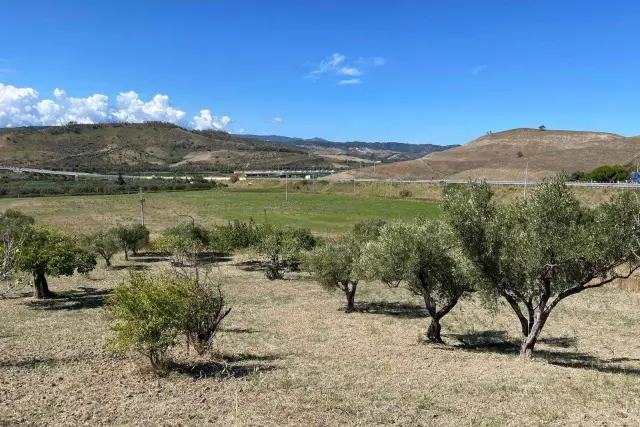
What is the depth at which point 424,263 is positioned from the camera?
1002 inches

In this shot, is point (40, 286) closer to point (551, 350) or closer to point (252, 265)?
point (252, 265)

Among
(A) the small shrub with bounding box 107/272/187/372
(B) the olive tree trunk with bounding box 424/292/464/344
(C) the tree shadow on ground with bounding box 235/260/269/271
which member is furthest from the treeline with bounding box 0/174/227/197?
(A) the small shrub with bounding box 107/272/187/372

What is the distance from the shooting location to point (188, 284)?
69.2 ft

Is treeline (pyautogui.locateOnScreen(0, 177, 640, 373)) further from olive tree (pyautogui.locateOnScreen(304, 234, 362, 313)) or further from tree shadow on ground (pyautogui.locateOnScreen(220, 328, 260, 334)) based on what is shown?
olive tree (pyautogui.locateOnScreen(304, 234, 362, 313))

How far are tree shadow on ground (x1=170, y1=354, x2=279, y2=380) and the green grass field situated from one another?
60612 mm

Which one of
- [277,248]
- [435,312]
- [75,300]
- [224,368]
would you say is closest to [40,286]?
[75,300]

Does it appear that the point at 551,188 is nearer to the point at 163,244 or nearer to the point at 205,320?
the point at 205,320

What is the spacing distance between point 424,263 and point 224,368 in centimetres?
1204

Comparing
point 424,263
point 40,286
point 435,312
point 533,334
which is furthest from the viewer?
point 40,286

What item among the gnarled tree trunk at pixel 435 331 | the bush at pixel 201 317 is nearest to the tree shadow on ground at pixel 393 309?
the gnarled tree trunk at pixel 435 331

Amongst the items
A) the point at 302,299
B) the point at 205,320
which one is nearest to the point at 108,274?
the point at 302,299

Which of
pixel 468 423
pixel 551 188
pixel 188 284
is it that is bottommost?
pixel 468 423

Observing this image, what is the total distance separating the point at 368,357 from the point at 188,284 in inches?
372

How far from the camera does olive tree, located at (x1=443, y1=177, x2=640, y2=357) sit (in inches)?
770
